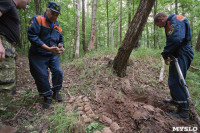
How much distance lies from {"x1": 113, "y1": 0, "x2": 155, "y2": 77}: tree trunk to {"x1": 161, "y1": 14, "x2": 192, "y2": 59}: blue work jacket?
0.63m

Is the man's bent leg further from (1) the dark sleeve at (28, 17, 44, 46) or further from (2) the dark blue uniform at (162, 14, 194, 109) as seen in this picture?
(2) the dark blue uniform at (162, 14, 194, 109)

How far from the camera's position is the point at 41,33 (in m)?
2.04

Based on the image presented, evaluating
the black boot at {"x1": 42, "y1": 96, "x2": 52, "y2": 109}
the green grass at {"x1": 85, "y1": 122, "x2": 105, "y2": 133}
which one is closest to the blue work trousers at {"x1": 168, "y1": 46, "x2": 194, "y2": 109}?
the green grass at {"x1": 85, "y1": 122, "x2": 105, "y2": 133}

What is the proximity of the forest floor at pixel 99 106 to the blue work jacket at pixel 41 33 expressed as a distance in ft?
3.69

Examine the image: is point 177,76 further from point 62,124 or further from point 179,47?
point 62,124

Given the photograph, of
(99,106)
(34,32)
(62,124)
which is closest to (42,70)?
(34,32)

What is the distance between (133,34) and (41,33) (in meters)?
2.24

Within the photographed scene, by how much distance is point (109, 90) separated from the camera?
2.72 meters

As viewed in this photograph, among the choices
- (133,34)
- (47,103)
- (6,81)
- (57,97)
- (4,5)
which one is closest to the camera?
(4,5)

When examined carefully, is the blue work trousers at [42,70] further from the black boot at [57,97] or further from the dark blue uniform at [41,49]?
the black boot at [57,97]

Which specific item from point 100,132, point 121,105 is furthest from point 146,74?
point 100,132

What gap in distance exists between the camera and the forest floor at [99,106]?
1640mm

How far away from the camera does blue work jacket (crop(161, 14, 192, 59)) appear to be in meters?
A: 2.06

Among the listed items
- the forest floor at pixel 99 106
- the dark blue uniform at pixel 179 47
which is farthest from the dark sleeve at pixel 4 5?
the dark blue uniform at pixel 179 47
